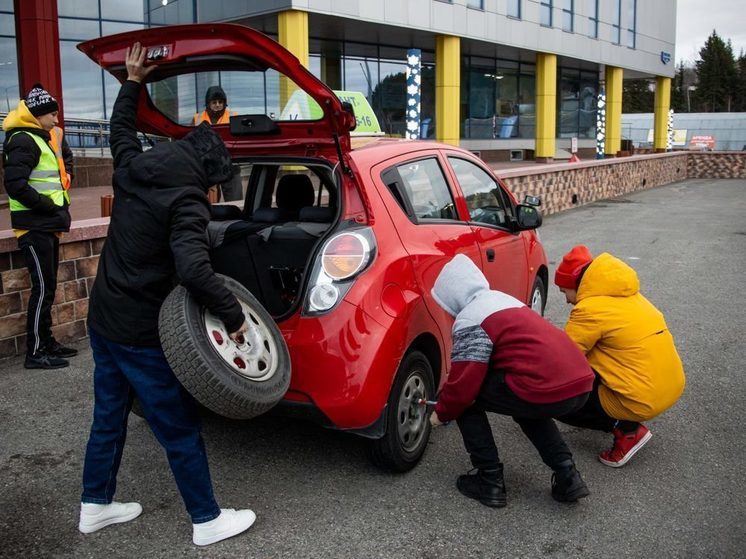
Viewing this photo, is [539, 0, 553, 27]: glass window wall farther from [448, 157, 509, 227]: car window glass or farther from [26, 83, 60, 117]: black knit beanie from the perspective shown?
[26, 83, 60, 117]: black knit beanie

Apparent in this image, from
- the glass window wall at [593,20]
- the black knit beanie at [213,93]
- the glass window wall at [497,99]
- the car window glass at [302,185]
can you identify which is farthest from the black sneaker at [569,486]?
the glass window wall at [593,20]

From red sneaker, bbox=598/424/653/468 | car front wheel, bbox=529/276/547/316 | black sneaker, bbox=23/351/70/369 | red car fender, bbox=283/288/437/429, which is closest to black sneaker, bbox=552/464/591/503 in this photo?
red sneaker, bbox=598/424/653/468

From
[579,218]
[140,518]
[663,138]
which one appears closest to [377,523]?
[140,518]

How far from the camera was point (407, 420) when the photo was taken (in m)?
3.97

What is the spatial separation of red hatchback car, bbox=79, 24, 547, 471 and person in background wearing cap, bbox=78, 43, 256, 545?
0.51ft

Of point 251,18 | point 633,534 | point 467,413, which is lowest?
point 633,534

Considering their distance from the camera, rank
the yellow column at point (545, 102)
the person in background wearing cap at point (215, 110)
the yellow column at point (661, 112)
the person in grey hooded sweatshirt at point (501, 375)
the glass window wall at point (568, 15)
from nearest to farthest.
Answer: the person in grey hooded sweatshirt at point (501, 375) < the person in background wearing cap at point (215, 110) < the yellow column at point (545, 102) < the glass window wall at point (568, 15) < the yellow column at point (661, 112)

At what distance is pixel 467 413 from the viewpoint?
3.71 m

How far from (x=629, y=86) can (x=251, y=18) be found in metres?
99.6

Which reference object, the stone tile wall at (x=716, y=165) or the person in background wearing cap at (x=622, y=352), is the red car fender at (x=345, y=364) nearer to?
the person in background wearing cap at (x=622, y=352)

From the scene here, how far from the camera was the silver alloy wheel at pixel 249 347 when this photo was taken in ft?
10.7

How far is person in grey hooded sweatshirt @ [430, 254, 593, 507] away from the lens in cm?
348

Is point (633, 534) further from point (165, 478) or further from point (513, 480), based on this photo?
point (165, 478)

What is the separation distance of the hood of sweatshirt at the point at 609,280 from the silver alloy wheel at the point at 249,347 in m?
1.69
